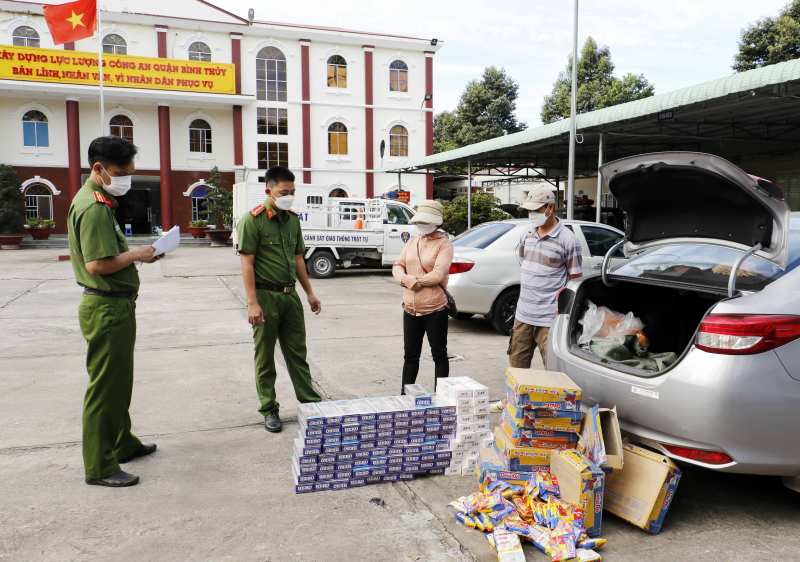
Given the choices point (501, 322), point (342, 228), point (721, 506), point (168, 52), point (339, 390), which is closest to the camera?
point (721, 506)

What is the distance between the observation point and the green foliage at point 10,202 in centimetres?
2595

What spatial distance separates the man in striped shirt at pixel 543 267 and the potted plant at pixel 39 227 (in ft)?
87.5

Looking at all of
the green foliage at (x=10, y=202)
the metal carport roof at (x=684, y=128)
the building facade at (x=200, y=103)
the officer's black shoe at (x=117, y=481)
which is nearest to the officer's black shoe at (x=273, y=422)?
the officer's black shoe at (x=117, y=481)

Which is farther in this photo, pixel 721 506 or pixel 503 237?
pixel 503 237

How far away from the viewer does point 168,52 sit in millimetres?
29656

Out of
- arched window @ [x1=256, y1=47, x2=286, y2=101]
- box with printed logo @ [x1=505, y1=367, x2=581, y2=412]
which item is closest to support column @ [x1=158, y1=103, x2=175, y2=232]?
arched window @ [x1=256, y1=47, x2=286, y2=101]

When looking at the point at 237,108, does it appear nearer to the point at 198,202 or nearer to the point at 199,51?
the point at 199,51

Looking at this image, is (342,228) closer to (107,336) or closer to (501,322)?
(501,322)

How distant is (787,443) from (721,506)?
0.63 meters

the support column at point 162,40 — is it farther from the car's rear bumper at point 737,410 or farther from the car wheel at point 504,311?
the car's rear bumper at point 737,410

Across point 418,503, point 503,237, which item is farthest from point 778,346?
point 503,237

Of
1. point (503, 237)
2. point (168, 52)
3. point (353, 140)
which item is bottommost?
point (503, 237)

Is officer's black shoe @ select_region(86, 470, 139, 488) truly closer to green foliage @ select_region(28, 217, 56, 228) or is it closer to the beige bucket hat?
the beige bucket hat

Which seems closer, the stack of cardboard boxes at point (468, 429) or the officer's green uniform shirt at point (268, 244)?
the stack of cardboard boxes at point (468, 429)
